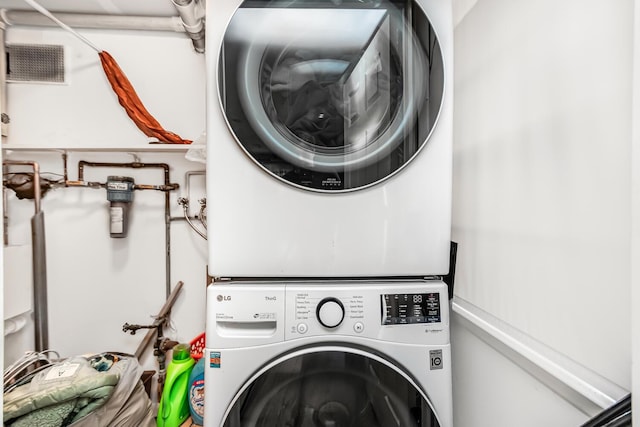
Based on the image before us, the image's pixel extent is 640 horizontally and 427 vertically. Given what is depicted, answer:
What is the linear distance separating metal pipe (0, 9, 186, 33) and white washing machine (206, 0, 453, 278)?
1094 mm

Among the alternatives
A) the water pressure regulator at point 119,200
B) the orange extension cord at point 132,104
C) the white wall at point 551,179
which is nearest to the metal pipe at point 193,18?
the orange extension cord at point 132,104

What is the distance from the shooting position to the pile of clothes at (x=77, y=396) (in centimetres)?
110

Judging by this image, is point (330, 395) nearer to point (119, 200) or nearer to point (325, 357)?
point (325, 357)

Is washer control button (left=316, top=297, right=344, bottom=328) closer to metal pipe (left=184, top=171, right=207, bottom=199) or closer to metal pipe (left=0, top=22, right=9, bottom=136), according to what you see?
metal pipe (left=184, top=171, right=207, bottom=199)

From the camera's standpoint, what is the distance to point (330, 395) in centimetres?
80

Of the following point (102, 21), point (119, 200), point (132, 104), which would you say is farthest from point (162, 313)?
point (102, 21)

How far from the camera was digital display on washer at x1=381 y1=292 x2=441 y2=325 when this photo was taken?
79 cm

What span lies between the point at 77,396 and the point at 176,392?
1.25 ft

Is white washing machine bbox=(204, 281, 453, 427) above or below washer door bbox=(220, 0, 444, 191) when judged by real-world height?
below

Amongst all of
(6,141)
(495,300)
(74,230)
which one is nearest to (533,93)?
(495,300)

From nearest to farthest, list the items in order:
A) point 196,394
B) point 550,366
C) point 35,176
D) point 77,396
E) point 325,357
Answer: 1. point 550,366
2. point 325,357
3. point 77,396
4. point 196,394
5. point 35,176

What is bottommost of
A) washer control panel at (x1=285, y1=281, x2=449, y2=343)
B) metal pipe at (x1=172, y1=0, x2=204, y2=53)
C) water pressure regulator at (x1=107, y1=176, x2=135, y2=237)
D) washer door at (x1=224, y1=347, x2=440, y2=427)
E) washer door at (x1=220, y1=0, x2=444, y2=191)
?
washer door at (x1=224, y1=347, x2=440, y2=427)

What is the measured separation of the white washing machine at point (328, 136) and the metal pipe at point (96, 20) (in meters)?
1.09

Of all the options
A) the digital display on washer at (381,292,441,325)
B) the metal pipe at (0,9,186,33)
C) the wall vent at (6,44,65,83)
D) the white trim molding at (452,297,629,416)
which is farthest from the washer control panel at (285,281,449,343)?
the wall vent at (6,44,65,83)
